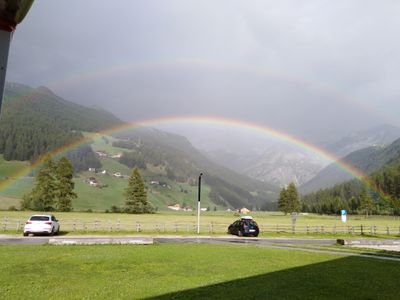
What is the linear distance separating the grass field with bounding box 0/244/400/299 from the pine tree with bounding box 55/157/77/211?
3424 inches

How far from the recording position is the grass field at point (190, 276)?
1137cm

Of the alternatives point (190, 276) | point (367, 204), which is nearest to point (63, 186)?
point (190, 276)

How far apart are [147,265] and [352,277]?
7620 mm

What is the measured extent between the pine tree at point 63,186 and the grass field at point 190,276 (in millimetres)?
86965

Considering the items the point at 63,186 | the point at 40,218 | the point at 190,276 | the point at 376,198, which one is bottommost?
the point at 190,276

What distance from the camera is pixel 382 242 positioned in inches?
1286

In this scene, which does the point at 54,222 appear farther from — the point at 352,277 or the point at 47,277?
the point at 352,277

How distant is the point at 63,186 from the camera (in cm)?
10444

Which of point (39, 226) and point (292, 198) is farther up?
point (292, 198)

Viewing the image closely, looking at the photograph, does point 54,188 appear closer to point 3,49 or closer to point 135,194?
point 135,194

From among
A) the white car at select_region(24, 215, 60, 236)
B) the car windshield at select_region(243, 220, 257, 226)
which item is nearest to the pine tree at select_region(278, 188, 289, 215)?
the car windshield at select_region(243, 220, 257, 226)

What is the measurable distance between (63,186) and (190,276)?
9603 cm

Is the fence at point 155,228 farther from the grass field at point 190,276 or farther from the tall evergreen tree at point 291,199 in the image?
the tall evergreen tree at point 291,199

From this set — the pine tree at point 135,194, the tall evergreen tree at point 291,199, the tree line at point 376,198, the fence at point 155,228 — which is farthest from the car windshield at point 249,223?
the tree line at point 376,198
